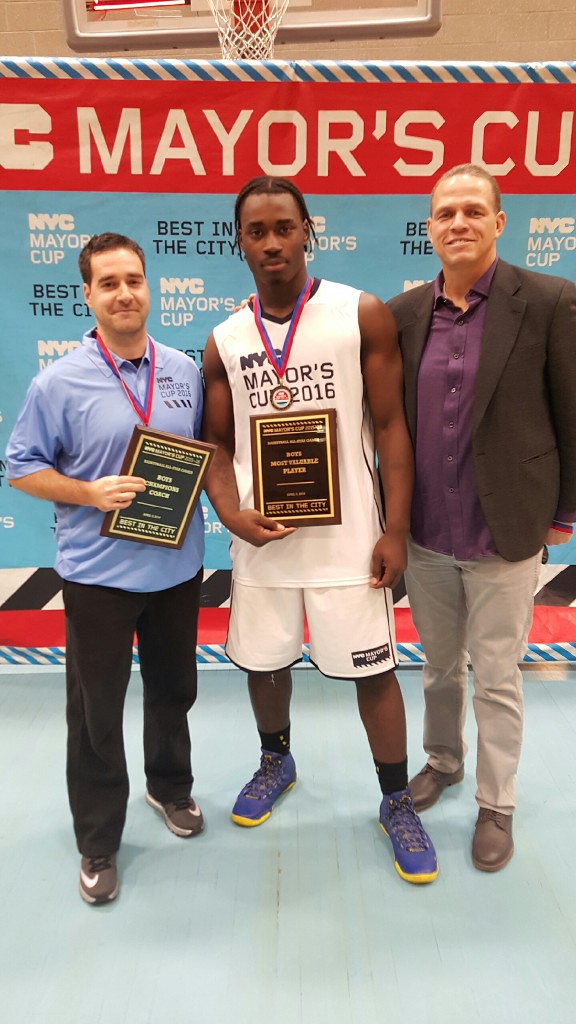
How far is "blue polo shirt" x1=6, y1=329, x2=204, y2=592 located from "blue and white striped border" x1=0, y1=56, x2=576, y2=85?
167 centimetres

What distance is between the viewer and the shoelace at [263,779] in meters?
2.58

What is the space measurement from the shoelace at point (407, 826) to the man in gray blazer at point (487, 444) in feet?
0.64

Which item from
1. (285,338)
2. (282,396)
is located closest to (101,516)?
(282,396)

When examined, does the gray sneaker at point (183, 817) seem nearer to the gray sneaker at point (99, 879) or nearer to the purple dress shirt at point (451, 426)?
the gray sneaker at point (99, 879)

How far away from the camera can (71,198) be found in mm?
3221

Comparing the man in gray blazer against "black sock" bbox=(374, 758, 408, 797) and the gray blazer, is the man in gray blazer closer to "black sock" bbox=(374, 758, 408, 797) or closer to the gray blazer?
the gray blazer

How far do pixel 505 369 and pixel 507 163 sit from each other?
168 cm

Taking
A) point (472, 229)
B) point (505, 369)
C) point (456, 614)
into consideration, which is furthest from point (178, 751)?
point (472, 229)

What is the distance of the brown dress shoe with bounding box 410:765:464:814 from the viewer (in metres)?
2.56

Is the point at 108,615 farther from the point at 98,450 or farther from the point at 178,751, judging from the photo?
the point at 178,751

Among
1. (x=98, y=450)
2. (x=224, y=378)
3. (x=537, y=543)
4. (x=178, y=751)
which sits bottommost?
(x=178, y=751)

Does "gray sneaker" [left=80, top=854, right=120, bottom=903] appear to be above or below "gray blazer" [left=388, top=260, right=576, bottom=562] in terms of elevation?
below

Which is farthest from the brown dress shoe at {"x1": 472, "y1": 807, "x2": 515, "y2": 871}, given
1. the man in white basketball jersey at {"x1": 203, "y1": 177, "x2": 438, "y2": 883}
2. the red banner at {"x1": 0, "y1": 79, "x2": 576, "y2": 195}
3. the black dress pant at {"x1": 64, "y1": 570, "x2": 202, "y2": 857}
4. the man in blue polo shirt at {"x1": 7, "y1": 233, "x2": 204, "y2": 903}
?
the red banner at {"x1": 0, "y1": 79, "x2": 576, "y2": 195}

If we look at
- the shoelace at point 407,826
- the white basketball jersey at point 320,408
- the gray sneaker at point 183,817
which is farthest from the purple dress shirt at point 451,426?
the gray sneaker at point 183,817
